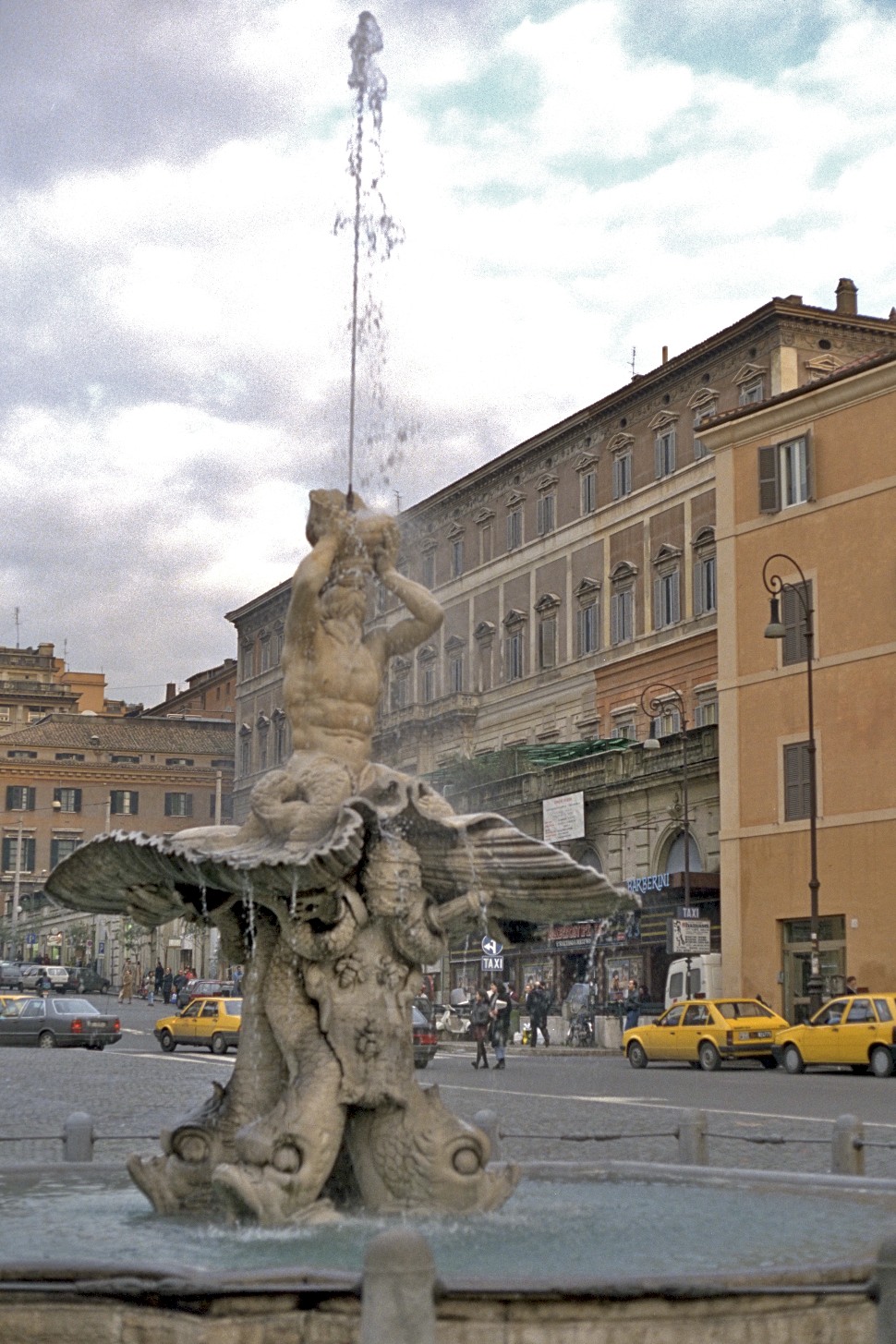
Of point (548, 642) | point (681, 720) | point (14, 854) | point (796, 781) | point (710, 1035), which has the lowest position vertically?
point (710, 1035)

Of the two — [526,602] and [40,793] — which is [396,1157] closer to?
[526,602]

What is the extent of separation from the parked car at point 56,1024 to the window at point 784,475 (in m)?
18.2

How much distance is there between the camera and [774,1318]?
5.55 meters

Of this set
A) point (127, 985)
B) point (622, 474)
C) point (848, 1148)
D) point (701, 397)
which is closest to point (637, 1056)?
point (701, 397)

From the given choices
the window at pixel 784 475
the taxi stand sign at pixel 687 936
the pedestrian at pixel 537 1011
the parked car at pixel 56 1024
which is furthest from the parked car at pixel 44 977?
the window at pixel 784 475

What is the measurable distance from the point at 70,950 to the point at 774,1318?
82064 millimetres

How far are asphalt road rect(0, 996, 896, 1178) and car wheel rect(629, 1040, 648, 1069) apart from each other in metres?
0.35

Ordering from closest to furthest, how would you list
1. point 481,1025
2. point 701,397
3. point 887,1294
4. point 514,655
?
point 887,1294
point 481,1025
point 701,397
point 514,655

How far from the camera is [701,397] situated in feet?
167

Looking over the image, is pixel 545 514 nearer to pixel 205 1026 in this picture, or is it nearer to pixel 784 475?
pixel 784 475

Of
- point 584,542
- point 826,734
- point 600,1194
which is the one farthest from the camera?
point 584,542

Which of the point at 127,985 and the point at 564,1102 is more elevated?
the point at 127,985

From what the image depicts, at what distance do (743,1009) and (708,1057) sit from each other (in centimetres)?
113

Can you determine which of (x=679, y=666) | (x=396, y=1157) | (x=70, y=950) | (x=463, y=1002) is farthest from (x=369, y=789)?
(x=70, y=950)
